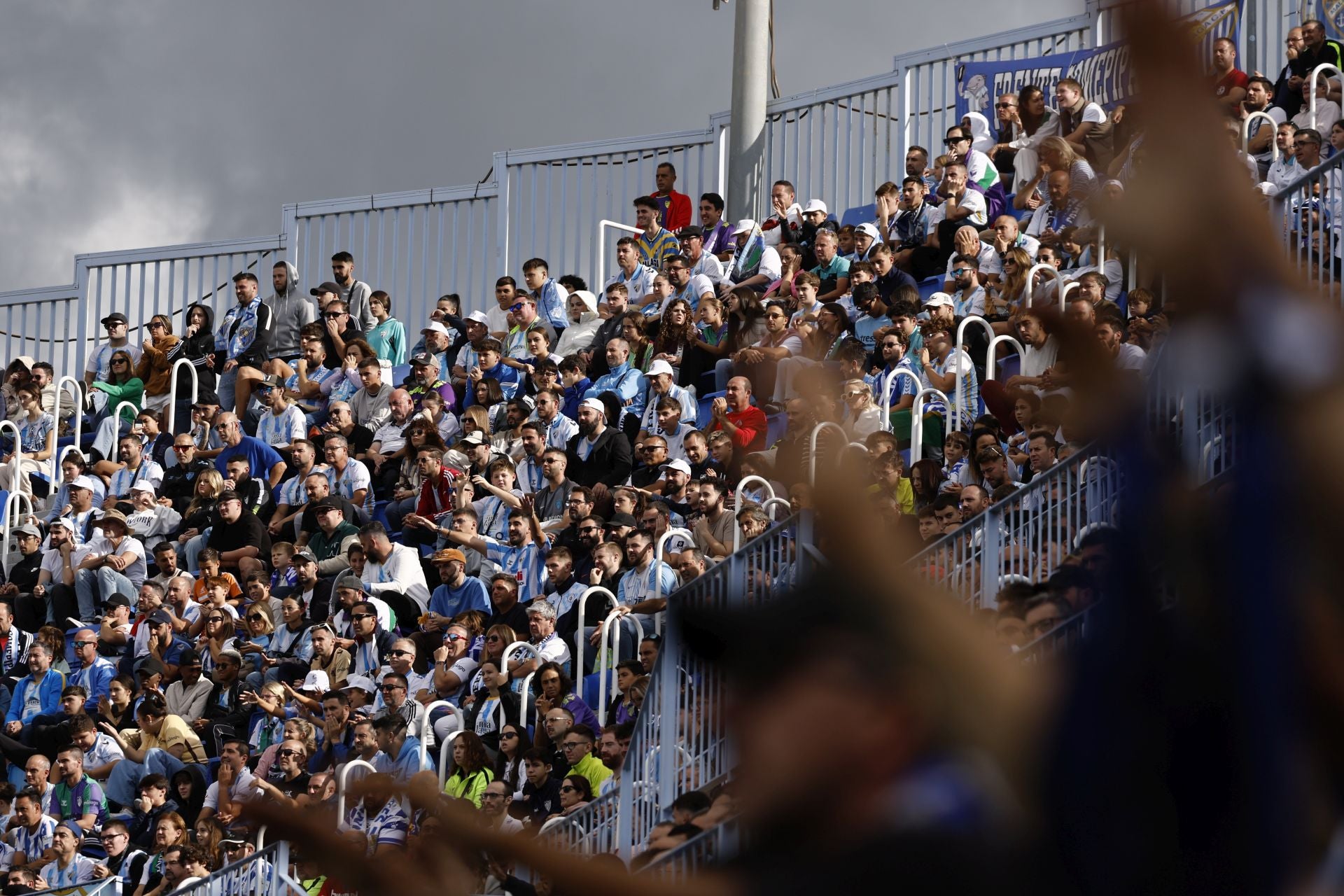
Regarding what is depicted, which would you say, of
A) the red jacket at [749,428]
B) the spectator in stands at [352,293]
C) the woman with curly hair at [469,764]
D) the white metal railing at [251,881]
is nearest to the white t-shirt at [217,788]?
the white metal railing at [251,881]

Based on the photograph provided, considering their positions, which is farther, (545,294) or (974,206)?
(545,294)

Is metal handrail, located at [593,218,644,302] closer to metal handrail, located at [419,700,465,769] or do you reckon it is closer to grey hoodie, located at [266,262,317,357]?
grey hoodie, located at [266,262,317,357]

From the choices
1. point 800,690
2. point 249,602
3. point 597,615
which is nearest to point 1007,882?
point 800,690

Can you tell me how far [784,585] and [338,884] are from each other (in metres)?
0.33

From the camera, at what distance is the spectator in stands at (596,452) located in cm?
1352

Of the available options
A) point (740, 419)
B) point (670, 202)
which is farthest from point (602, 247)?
point (740, 419)

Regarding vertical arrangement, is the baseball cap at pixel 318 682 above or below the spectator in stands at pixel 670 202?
below

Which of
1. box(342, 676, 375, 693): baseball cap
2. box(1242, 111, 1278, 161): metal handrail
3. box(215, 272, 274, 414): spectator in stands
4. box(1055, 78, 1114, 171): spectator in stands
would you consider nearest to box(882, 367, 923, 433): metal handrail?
box(1055, 78, 1114, 171): spectator in stands

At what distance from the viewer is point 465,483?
14.1 metres

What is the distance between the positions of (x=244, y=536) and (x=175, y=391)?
3583mm

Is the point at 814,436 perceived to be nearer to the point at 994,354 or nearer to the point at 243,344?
the point at 994,354

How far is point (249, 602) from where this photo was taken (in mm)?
14078

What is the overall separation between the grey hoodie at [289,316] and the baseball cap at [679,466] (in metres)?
6.85

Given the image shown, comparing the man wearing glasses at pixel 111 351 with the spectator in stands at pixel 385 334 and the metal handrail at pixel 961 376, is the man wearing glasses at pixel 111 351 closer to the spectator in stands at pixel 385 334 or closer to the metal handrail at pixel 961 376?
the spectator in stands at pixel 385 334
